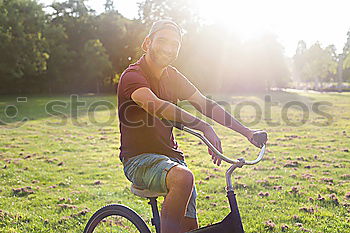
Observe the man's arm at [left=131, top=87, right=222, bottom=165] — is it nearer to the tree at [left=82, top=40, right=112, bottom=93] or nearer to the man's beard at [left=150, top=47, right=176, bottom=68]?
the man's beard at [left=150, top=47, right=176, bottom=68]

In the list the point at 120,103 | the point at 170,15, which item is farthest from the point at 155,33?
the point at 170,15

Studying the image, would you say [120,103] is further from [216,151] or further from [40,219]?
[40,219]

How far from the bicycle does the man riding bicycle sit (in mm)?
87

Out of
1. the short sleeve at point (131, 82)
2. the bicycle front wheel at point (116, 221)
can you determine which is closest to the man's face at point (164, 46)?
the short sleeve at point (131, 82)

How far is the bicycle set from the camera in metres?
2.53

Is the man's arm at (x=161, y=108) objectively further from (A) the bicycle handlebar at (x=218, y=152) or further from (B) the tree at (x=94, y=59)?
(B) the tree at (x=94, y=59)

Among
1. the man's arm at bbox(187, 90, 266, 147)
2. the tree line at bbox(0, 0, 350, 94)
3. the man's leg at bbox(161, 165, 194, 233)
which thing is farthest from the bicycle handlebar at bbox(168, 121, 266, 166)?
the tree line at bbox(0, 0, 350, 94)

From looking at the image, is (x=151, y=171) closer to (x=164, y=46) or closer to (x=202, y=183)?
(x=164, y=46)

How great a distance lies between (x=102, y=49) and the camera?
47219 mm

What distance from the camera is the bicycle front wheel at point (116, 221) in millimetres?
3021

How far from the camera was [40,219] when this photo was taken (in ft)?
17.6

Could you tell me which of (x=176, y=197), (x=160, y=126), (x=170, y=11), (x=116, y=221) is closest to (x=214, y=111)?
(x=160, y=126)

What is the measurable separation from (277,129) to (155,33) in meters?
13.6

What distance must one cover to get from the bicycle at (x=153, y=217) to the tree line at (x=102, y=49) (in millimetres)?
37160
